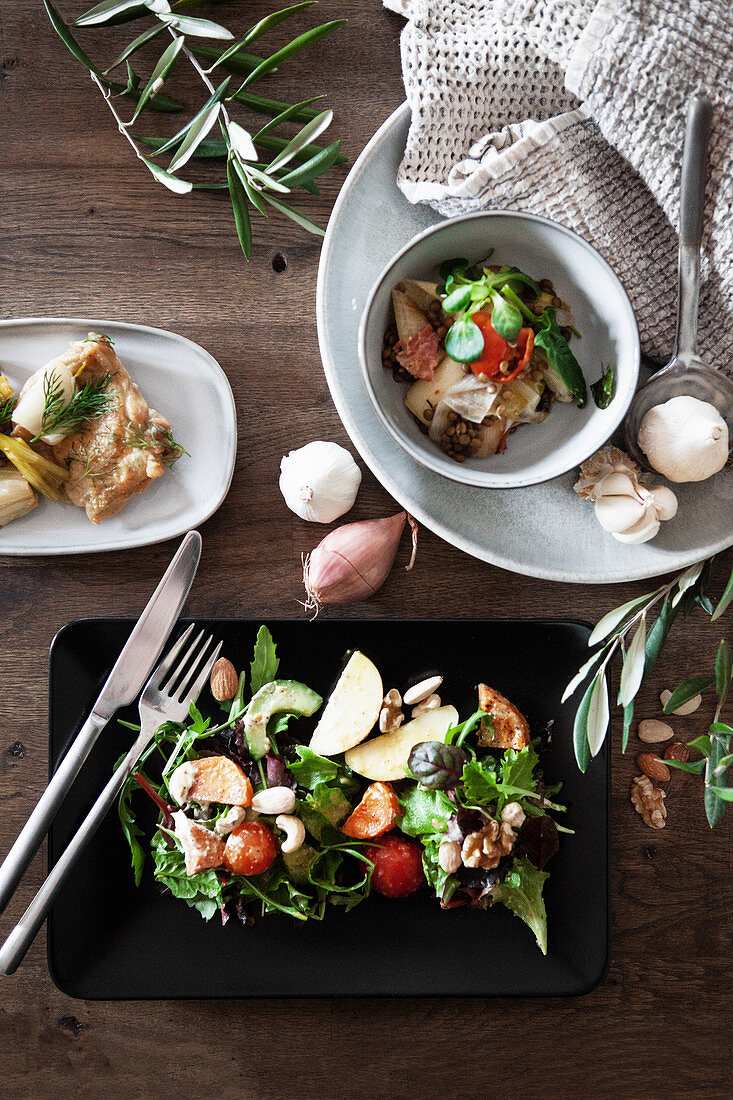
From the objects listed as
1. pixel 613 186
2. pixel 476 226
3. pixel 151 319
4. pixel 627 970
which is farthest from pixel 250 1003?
pixel 613 186

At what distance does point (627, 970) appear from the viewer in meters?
1.16

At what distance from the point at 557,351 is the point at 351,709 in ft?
1.78

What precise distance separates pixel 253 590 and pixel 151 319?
42 centimetres

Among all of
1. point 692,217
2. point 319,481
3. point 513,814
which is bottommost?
point 513,814

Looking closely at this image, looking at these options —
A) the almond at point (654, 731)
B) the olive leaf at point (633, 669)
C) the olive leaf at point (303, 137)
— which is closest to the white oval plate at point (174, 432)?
the olive leaf at point (303, 137)

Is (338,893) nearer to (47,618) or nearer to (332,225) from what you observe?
(47,618)

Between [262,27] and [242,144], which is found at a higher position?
[262,27]

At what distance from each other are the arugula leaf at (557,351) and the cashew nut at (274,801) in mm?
626

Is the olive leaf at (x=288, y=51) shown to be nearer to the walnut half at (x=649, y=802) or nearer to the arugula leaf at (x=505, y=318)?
the arugula leaf at (x=505, y=318)

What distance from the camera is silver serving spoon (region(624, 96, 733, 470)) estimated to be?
0.88 metres

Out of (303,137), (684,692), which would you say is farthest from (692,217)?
(684,692)

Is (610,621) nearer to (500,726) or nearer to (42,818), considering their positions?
(500,726)

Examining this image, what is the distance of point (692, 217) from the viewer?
908mm

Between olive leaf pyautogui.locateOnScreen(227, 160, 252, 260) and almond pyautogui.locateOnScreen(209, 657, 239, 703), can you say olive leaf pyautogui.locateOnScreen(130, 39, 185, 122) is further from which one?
almond pyautogui.locateOnScreen(209, 657, 239, 703)
